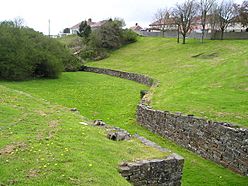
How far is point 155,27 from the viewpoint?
105 meters

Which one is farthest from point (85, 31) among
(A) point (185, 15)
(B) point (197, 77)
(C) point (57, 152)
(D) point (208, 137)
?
(C) point (57, 152)

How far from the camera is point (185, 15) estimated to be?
196ft

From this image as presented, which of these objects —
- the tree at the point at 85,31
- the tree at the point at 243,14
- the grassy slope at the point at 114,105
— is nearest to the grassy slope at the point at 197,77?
the grassy slope at the point at 114,105

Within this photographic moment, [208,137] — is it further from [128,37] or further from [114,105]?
[128,37]

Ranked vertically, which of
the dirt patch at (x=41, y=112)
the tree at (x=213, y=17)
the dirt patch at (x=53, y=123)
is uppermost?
the tree at (x=213, y=17)

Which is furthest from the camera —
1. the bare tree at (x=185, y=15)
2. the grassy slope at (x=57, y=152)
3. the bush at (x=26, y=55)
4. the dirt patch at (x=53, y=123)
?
the bare tree at (x=185, y=15)

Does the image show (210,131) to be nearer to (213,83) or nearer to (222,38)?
(213,83)

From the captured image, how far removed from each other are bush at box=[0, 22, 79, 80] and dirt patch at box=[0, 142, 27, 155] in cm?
2783

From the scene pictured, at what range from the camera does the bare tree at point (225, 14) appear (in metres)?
60.4

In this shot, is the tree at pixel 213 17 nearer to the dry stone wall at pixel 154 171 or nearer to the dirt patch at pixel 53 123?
the dirt patch at pixel 53 123

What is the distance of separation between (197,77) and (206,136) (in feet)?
47.3

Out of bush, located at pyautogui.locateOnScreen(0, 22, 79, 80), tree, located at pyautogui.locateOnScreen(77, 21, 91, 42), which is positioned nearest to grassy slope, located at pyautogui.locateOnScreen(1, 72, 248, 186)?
bush, located at pyautogui.locateOnScreen(0, 22, 79, 80)

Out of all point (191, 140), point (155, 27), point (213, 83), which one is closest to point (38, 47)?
point (213, 83)

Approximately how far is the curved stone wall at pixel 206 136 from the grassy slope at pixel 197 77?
2.57 ft
